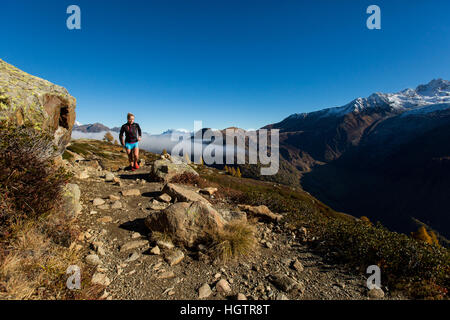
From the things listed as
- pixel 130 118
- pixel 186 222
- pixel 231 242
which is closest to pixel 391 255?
pixel 231 242

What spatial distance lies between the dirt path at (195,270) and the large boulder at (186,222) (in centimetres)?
46

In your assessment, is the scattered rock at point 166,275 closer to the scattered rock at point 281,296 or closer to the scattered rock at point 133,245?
the scattered rock at point 133,245

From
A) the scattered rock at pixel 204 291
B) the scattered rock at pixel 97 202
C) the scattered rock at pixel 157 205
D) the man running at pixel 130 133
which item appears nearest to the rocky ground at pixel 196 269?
the scattered rock at pixel 204 291

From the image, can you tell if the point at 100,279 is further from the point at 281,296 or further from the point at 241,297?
the point at 281,296

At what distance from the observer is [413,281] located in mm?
5262

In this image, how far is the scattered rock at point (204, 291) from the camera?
4.48 m

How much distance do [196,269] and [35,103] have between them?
8.45 meters

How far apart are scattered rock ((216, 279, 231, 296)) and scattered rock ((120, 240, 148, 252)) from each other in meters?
2.64

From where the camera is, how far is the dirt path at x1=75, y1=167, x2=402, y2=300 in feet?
15.1

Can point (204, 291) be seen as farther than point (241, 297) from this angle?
Yes

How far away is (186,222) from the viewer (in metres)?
6.32

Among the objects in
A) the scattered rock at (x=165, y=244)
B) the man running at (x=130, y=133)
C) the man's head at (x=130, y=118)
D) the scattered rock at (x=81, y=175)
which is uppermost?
the man's head at (x=130, y=118)
